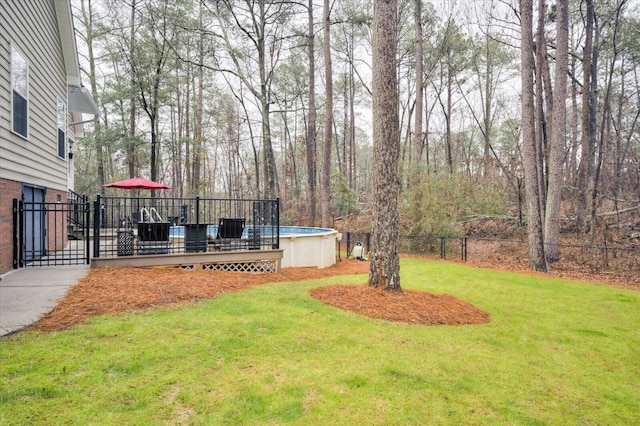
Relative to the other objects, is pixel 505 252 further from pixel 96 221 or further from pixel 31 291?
pixel 31 291

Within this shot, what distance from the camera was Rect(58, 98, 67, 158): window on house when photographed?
964 centimetres

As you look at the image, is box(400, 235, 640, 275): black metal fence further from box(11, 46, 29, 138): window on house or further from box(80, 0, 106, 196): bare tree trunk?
box(80, 0, 106, 196): bare tree trunk

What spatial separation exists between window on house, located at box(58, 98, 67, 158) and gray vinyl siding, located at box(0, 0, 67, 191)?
23 cm

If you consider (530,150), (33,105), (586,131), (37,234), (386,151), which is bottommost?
(37,234)

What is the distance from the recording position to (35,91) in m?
7.58

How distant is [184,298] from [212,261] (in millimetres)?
2455

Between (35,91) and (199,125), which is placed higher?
(199,125)

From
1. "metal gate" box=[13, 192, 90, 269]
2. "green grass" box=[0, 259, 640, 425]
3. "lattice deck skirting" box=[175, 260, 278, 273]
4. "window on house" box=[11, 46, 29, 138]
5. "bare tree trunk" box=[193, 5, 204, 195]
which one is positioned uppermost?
"bare tree trunk" box=[193, 5, 204, 195]

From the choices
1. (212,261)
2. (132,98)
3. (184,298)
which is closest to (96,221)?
(212,261)

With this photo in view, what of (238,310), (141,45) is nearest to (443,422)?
(238,310)

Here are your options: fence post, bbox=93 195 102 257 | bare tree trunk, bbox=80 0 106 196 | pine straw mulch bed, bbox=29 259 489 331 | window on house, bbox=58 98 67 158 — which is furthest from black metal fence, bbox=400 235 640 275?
bare tree trunk, bbox=80 0 106 196

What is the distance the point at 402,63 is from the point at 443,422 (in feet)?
66.7

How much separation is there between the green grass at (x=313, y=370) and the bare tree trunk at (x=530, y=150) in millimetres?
5187

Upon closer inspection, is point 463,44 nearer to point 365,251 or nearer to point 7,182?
point 365,251
